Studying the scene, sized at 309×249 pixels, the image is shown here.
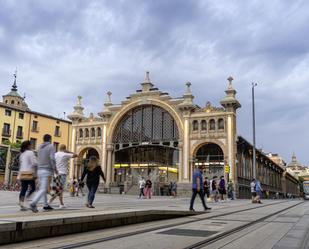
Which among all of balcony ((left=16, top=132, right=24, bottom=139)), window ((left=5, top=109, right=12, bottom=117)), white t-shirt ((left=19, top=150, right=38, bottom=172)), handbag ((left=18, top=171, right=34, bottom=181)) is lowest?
handbag ((left=18, top=171, right=34, bottom=181))

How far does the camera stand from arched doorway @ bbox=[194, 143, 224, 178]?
145ft

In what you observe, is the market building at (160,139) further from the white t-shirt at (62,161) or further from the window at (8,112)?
the white t-shirt at (62,161)

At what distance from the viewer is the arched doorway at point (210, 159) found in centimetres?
4419

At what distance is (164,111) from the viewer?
47.8m

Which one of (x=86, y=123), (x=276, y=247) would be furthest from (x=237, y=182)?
(x=276, y=247)

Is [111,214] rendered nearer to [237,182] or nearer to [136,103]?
[237,182]

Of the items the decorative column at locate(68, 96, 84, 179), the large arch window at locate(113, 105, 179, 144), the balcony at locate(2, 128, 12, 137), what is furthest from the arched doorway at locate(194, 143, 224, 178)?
the balcony at locate(2, 128, 12, 137)

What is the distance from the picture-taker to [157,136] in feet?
156

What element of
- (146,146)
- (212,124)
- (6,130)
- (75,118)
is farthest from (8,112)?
(212,124)

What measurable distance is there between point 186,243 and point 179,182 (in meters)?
37.9

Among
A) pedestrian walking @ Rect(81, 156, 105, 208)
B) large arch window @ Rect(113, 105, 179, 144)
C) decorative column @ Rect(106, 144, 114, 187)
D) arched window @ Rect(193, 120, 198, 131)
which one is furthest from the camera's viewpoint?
decorative column @ Rect(106, 144, 114, 187)

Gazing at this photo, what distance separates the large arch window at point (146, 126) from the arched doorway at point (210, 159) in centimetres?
347

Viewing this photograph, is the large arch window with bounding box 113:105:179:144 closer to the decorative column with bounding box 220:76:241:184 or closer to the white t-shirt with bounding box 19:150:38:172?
the decorative column with bounding box 220:76:241:184

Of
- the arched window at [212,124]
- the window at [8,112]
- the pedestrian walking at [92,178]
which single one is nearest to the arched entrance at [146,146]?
the arched window at [212,124]
